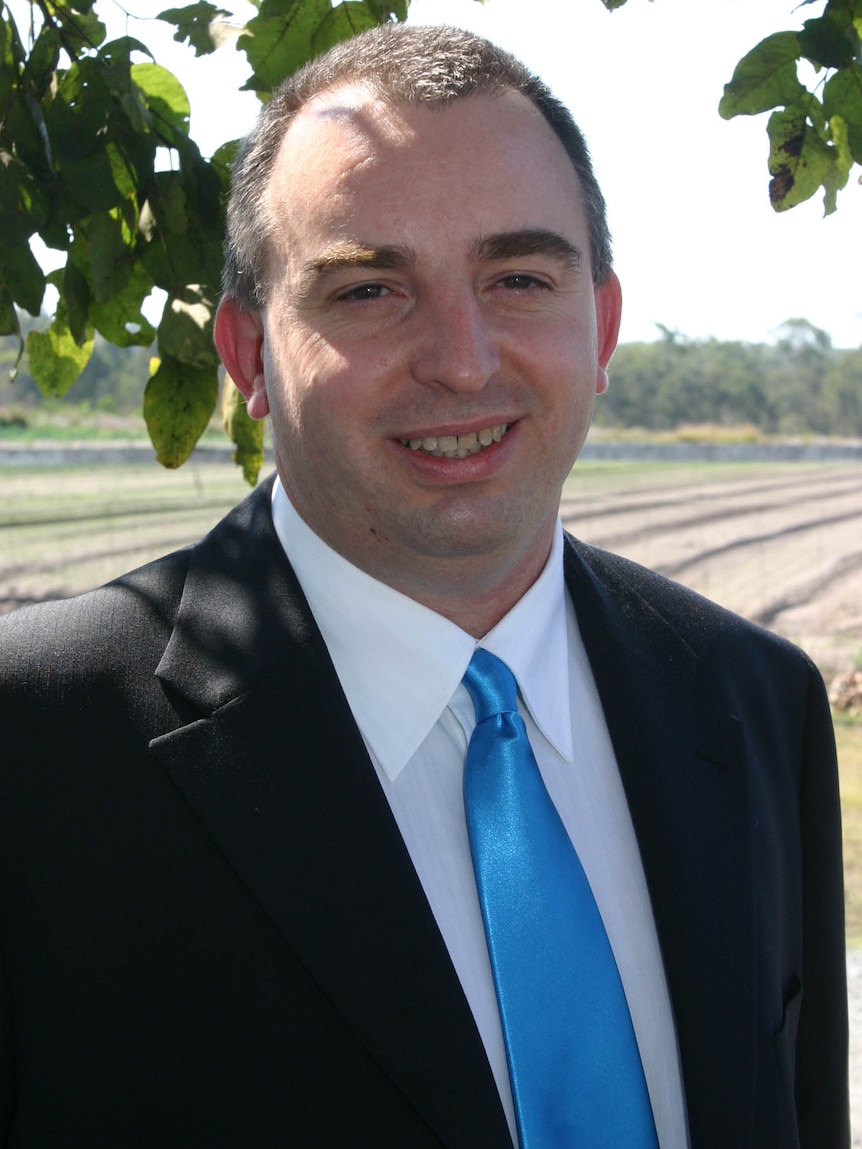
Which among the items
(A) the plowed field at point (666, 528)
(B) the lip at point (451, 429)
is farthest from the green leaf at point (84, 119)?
(A) the plowed field at point (666, 528)

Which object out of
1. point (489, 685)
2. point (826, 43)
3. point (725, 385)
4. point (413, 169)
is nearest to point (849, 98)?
point (826, 43)

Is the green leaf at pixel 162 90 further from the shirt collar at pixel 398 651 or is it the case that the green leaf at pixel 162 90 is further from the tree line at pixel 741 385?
the tree line at pixel 741 385

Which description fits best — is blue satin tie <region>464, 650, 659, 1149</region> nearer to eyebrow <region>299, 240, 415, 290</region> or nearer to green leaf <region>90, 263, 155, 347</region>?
eyebrow <region>299, 240, 415, 290</region>

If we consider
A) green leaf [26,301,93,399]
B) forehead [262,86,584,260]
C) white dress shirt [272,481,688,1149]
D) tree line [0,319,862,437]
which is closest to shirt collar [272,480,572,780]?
white dress shirt [272,481,688,1149]

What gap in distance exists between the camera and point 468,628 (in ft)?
5.68

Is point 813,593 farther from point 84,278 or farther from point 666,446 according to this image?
point 666,446

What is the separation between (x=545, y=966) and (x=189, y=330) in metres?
1.11

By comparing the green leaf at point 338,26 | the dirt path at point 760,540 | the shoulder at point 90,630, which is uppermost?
the green leaf at point 338,26

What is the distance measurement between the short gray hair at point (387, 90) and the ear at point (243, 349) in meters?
0.02

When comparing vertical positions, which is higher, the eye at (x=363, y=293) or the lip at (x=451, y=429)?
the eye at (x=363, y=293)

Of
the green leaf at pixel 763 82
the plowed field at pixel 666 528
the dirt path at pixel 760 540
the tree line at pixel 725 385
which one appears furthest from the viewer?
the tree line at pixel 725 385

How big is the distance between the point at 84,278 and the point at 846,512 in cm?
3224

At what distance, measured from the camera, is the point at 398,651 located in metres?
1.65

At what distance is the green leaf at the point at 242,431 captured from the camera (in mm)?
2125
